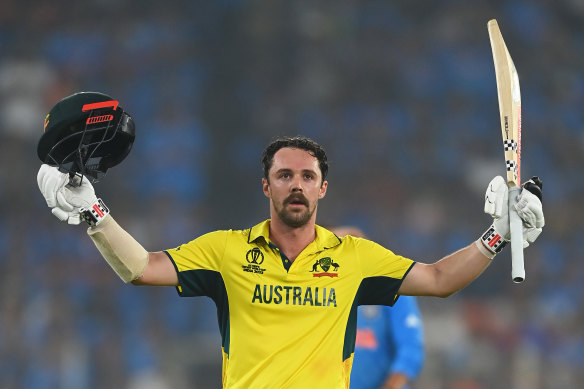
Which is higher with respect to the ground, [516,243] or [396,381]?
[516,243]

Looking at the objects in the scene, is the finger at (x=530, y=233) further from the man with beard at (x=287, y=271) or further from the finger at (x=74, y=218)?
the finger at (x=74, y=218)

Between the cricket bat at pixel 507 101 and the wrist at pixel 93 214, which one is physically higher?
the cricket bat at pixel 507 101

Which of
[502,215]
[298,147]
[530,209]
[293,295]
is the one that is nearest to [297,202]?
[298,147]

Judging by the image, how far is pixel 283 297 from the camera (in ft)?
11.9

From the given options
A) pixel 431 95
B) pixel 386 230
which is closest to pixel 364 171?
pixel 386 230

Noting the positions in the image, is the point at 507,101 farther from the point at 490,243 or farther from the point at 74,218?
the point at 74,218

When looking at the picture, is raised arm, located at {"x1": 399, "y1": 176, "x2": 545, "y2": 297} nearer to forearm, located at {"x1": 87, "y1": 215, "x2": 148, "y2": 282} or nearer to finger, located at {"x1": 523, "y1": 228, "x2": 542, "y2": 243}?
finger, located at {"x1": 523, "y1": 228, "x2": 542, "y2": 243}

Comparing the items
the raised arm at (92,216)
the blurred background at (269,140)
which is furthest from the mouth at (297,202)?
the blurred background at (269,140)

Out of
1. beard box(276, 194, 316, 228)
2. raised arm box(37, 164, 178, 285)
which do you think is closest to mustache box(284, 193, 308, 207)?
beard box(276, 194, 316, 228)

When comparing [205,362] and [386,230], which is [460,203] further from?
[205,362]

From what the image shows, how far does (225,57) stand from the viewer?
11992 millimetres

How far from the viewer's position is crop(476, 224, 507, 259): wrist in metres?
3.73

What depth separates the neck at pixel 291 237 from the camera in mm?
3797

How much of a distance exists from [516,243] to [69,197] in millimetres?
1856
